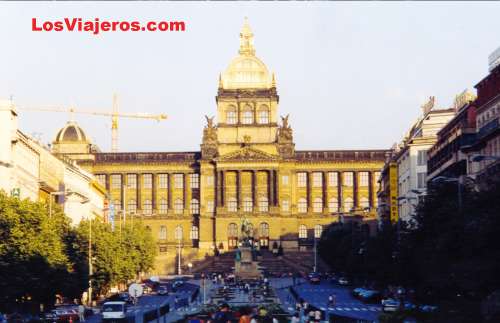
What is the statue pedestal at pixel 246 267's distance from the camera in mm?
177750

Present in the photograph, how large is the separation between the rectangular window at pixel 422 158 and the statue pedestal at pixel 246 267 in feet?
118

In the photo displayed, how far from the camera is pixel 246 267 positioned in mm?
182875

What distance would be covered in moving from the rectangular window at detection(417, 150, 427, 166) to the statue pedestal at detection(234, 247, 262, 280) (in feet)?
118

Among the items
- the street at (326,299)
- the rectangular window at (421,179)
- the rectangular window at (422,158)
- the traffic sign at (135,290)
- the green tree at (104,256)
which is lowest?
the street at (326,299)

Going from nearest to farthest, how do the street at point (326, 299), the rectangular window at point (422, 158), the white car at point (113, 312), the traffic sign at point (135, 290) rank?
the traffic sign at point (135, 290)
the white car at point (113, 312)
the street at point (326, 299)
the rectangular window at point (422, 158)

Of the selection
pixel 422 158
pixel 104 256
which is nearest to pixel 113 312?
pixel 104 256

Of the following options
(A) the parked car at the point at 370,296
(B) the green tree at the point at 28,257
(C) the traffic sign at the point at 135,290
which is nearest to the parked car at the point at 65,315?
(B) the green tree at the point at 28,257

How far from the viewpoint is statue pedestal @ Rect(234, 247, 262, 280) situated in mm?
177750

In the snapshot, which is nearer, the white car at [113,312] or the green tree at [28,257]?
the green tree at [28,257]

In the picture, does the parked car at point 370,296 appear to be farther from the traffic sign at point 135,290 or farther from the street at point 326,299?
the traffic sign at point 135,290

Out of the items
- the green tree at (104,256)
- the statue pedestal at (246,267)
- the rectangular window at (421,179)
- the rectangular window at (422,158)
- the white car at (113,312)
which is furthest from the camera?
the statue pedestal at (246,267)

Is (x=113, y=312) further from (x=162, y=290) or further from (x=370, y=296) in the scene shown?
(x=162, y=290)

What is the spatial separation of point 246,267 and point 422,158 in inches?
1639

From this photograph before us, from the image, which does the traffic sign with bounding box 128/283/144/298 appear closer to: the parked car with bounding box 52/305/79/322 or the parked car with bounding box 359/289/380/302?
the parked car with bounding box 52/305/79/322
